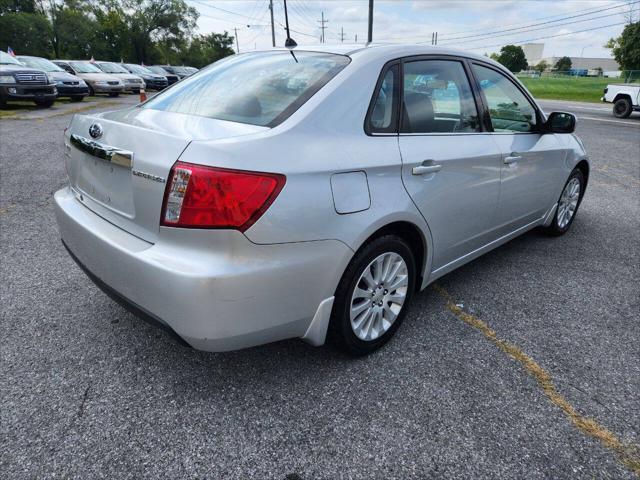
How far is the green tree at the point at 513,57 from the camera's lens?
335 ft

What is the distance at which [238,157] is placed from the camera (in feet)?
5.71

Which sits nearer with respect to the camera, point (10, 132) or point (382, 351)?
point (382, 351)

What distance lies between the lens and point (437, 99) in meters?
2.68

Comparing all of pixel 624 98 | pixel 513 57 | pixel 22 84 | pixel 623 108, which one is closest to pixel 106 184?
pixel 22 84

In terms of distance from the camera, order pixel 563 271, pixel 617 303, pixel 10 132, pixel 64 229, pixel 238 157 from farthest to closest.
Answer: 1. pixel 10 132
2. pixel 563 271
3. pixel 617 303
4. pixel 64 229
5. pixel 238 157

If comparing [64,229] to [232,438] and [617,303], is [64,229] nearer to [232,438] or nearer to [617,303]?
[232,438]

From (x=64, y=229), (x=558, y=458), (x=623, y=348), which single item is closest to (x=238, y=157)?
(x=64, y=229)

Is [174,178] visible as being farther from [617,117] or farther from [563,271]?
[617,117]

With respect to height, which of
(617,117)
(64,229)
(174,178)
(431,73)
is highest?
(431,73)

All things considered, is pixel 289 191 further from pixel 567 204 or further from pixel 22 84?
pixel 22 84

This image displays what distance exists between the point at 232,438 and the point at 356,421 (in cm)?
56

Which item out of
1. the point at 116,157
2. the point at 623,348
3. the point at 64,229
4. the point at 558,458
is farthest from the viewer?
the point at 623,348

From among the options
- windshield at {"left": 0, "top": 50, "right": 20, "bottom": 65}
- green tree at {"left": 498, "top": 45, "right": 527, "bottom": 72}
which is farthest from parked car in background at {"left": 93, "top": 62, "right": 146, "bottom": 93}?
green tree at {"left": 498, "top": 45, "right": 527, "bottom": 72}

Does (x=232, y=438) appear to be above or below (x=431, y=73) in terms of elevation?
below
